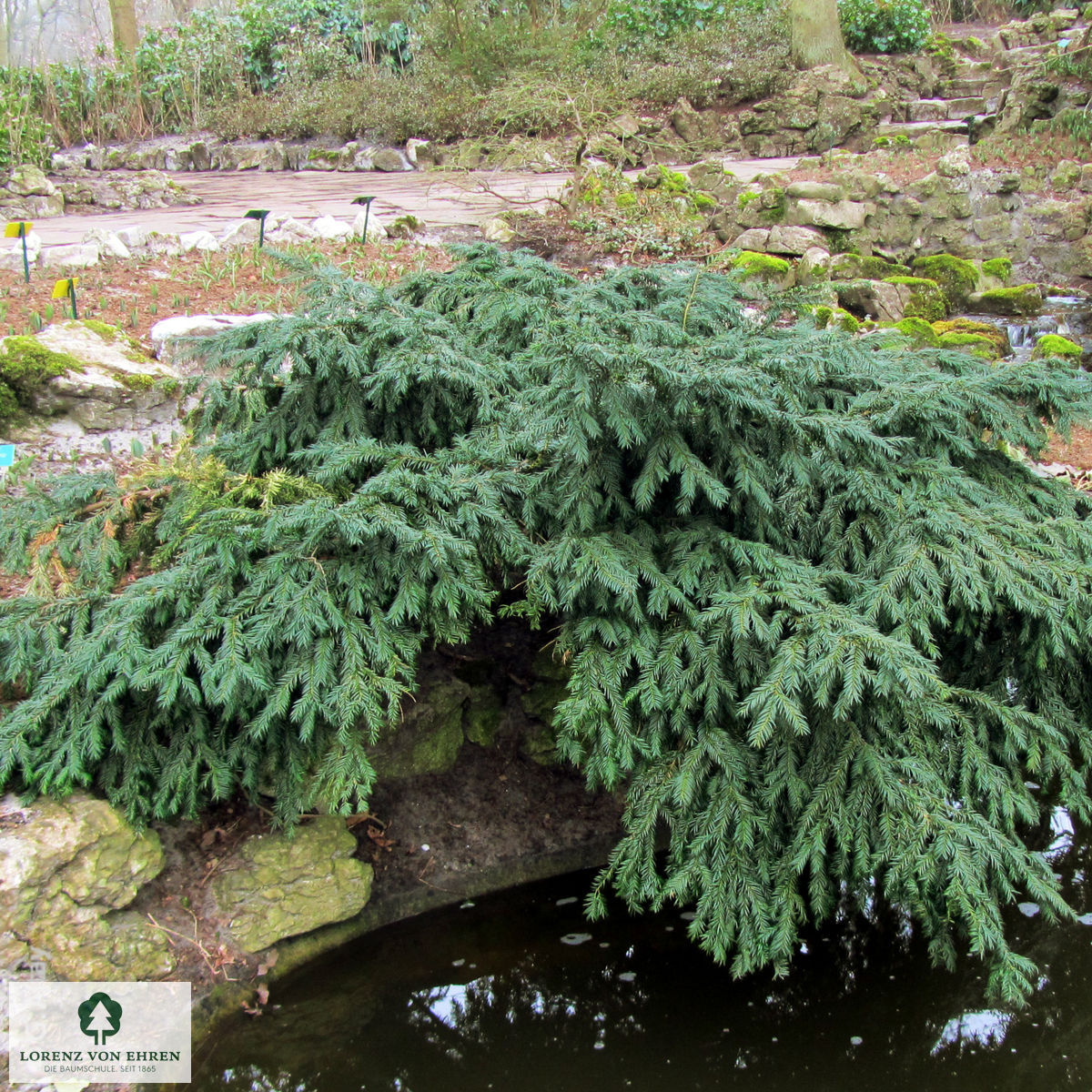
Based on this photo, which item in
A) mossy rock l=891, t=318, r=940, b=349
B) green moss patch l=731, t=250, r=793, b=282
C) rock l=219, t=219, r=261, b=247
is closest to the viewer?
mossy rock l=891, t=318, r=940, b=349

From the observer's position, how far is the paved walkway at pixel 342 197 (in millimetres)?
9867

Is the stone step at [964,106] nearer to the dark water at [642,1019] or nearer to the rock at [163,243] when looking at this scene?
the rock at [163,243]

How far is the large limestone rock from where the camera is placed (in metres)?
2.46

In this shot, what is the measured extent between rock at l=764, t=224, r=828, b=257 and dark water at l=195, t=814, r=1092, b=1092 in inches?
275

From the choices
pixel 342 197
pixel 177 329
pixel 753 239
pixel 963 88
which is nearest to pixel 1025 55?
pixel 963 88

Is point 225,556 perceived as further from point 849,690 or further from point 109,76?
point 109,76

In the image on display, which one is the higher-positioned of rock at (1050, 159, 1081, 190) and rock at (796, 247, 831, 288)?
rock at (1050, 159, 1081, 190)

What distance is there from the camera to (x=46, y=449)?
456 centimetres

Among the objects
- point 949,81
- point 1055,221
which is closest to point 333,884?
point 1055,221

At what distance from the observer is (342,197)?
39.8ft

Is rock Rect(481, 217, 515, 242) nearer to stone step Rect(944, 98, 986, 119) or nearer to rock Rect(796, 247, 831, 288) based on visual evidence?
rock Rect(796, 247, 831, 288)

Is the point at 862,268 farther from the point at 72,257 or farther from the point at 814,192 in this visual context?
the point at 72,257

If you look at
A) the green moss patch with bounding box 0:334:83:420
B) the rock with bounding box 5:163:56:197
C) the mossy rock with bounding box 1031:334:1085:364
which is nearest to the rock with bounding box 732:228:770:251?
the mossy rock with bounding box 1031:334:1085:364

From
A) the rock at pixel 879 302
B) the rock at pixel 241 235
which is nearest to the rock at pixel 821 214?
the rock at pixel 879 302
